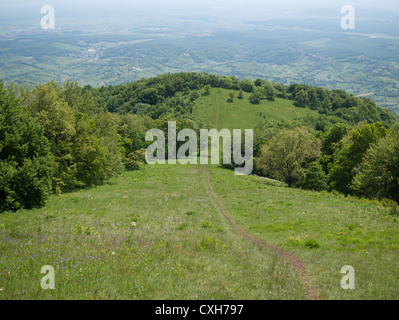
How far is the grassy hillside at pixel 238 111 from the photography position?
111500 millimetres

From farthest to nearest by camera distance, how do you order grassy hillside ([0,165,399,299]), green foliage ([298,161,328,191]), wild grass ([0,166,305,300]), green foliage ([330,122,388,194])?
green foliage ([298,161,328,191]) < green foliage ([330,122,388,194]) < grassy hillside ([0,165,399,299]) < wild grass ([0,166,305,300])

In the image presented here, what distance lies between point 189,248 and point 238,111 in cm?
11088

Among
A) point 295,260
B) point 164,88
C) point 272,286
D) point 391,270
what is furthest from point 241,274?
point 164,88

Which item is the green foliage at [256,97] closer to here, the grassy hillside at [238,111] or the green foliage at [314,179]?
the grassy hillside at [238,111]

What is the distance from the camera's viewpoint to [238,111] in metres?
120

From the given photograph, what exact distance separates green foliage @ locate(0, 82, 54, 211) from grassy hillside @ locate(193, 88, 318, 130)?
85.0 meters

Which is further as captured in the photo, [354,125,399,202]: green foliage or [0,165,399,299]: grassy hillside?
[354,125,399,202]: green foliage

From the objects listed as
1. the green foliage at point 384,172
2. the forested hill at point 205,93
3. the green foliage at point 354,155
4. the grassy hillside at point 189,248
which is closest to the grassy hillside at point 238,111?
the forested hill at point 205,93

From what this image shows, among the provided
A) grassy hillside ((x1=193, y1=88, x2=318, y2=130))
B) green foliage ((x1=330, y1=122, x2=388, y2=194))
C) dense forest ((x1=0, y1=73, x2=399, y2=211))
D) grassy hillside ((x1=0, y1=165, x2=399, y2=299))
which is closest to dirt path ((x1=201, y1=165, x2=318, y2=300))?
grassy hillside ((x1=0, y1=165, x2=399, y2=299))

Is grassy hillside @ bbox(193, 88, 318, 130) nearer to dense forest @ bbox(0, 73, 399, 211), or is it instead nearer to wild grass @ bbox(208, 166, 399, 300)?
dense forest @ bbox(0, 73, 399, 211)

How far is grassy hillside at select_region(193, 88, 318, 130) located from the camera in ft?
366

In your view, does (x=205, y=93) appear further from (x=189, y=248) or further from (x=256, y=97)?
(x=189, y=248)

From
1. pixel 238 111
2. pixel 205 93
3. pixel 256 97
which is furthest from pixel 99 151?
pixel 205 93

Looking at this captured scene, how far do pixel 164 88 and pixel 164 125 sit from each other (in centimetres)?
7109
